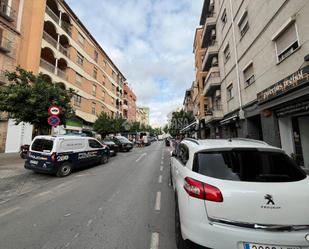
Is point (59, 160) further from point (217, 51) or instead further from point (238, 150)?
point (217, 51)

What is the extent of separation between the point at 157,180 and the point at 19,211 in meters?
4.64

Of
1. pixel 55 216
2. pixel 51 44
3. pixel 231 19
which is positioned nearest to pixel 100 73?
pixel 51 44

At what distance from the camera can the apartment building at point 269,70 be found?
674 centimetres

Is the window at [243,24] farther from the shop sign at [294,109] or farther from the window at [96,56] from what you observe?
the window at [96,56]

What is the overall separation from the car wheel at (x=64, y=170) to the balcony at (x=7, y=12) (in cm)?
1694

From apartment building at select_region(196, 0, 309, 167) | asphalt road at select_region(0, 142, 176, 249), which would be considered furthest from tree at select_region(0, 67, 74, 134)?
apartment building at select_region(196, 0, 309, 167)

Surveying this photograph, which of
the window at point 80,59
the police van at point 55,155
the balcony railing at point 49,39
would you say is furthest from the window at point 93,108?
the police van at point 55,155

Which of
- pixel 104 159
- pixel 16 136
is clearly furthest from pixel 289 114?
pixel 16 136

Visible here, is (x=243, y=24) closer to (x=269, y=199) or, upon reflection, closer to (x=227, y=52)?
(x=227, y=52)

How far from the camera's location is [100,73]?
33094 mm

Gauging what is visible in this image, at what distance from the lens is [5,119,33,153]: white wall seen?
1616cm

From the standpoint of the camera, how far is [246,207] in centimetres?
204

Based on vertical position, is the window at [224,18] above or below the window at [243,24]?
above

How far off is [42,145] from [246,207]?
29.2 ft
